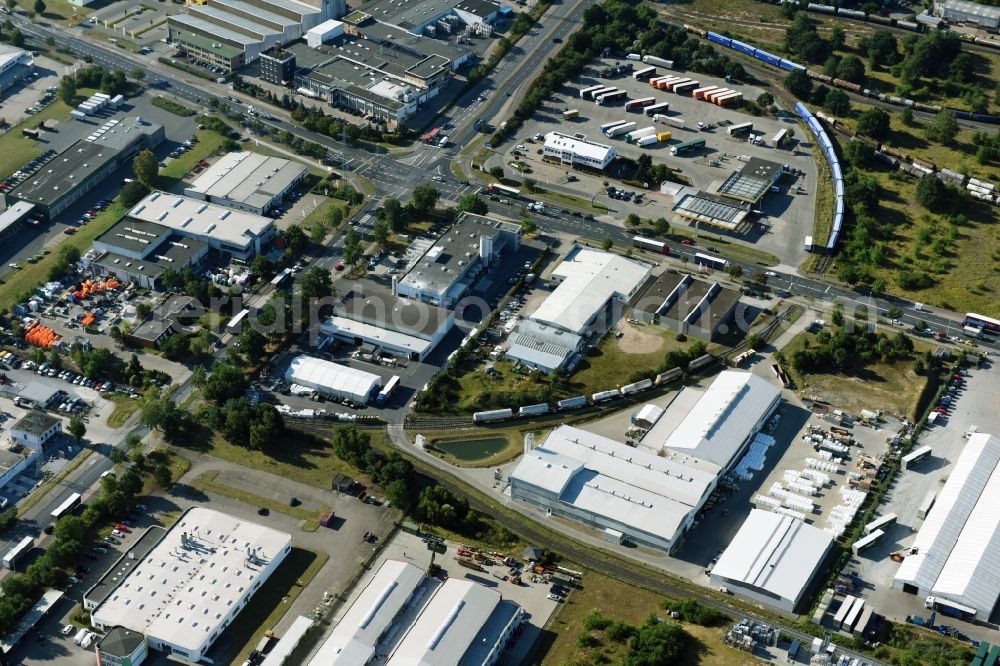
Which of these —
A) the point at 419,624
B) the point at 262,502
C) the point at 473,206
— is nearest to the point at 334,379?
the point at 262,502

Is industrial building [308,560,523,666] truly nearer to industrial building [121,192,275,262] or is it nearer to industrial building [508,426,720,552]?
industrial building [508,426,720,552]

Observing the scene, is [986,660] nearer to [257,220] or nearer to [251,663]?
[251,663]

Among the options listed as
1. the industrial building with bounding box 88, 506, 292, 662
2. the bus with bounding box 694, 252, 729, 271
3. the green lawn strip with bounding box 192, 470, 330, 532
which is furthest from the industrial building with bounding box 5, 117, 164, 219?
the bus with bounding box 694, 252, 729, 271

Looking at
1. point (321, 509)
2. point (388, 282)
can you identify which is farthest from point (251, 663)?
point (388, 282)

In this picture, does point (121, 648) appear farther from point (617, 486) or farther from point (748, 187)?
point (748, 187)

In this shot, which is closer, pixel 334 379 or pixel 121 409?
pixel 121 409

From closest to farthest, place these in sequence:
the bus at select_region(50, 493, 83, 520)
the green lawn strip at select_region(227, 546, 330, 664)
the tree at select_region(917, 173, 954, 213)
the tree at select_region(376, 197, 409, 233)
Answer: the green lawn strip at select_region(227, 546, 330, 664) → the bus at select_region(50, 493, 83, 520) → the tree at select_region(376, 197, 409, 233) → the tree at select_region(917, 173, 954, 213)

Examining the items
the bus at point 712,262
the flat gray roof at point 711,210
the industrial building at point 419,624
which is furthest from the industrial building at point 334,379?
the flat gray roof at point 711,210
